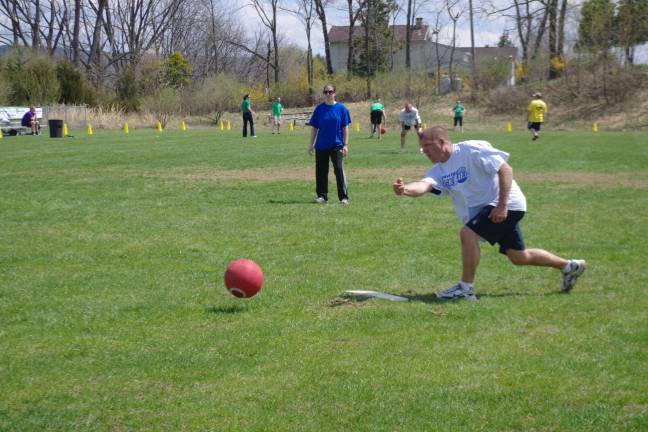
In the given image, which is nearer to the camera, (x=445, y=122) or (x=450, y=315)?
(x=450, y=315)

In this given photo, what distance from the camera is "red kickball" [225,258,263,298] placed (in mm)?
6707

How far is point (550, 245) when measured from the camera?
9.82m

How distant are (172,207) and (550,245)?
654cm

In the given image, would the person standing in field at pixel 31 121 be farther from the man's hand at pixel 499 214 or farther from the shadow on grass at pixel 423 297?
the man's hand at pixel 499 214

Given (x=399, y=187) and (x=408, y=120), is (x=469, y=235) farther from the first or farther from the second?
(x=408, y=120)

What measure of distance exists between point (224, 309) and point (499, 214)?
254cm

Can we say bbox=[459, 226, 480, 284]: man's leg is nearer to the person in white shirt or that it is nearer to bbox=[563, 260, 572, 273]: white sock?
bbox=[563, 260, 572, 273]: white sock

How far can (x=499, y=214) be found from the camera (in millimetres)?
6734

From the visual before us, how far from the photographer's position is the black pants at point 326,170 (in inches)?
531

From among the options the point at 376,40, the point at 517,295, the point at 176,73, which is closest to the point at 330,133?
the point at 517,295

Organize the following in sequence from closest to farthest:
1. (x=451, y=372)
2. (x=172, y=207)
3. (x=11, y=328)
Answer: (x=451, y=372) < (x=11, y=328) < (x=172, y=207)

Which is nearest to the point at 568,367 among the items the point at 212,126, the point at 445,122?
the point at 445,122

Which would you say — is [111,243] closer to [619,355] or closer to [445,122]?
[619,355]

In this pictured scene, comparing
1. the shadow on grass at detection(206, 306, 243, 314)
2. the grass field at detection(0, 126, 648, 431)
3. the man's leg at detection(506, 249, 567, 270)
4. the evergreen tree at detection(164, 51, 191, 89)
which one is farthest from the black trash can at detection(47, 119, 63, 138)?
the man's leg at detection(506, 249, 567, 270)
